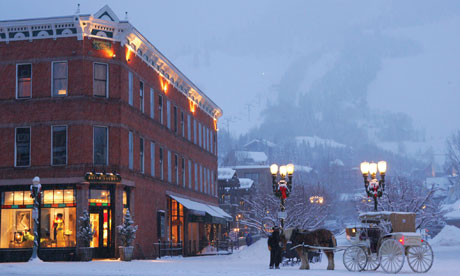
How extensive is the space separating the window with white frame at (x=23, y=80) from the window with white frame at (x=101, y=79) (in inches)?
141

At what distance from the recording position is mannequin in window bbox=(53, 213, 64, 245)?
32875mm

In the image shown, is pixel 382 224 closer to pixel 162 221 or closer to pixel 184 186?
pixel 162 221

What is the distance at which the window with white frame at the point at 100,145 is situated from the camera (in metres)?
33.9

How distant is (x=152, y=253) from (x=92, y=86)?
1113 cm

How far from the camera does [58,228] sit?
108 ft

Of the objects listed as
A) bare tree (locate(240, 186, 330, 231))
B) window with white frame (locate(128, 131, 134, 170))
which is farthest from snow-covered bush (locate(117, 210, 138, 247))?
bare tree (locate(240, 186, 330, 231))

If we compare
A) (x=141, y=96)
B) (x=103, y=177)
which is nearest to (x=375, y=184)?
(x=103, y=177)

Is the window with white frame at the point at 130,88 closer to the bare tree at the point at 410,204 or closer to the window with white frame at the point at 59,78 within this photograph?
the window with white frame at the point at 59,78

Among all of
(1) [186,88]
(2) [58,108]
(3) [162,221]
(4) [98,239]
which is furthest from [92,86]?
(1) [186,88]

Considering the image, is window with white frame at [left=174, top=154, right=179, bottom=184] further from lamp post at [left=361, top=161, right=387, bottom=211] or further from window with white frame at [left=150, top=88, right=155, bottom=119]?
lamp post at [left=361, top=161, right=387, bottom=211]

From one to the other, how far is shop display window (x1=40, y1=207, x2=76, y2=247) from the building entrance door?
1.04m

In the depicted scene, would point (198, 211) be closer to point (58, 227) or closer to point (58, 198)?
point (58, 198)

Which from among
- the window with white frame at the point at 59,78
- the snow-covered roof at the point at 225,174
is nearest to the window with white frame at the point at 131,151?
the window with white frame at the point at 59,78

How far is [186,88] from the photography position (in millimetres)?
48531
